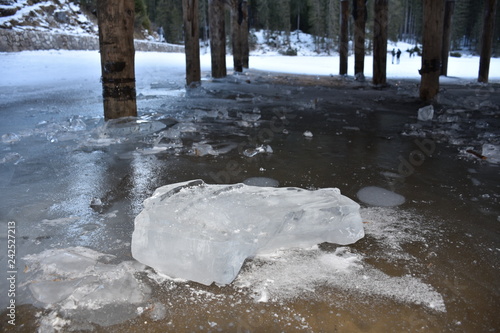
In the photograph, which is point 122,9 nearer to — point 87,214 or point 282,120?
point 282,120

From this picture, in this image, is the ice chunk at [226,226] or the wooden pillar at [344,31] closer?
the ice chunk at [226,226]

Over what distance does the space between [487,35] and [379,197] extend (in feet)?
33.2

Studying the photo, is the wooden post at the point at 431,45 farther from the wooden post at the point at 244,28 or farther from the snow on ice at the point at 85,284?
the wooden post at the point at 244,28

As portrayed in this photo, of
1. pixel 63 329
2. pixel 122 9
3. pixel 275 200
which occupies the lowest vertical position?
pixel 63 329

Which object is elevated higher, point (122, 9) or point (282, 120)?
point (122, 9)

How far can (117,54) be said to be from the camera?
391 centimetres

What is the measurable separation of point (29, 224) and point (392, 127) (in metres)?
3.71

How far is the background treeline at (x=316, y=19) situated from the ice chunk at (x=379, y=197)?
41.3 metres

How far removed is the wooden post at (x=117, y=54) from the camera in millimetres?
3803

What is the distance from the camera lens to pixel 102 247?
1635 millimetres

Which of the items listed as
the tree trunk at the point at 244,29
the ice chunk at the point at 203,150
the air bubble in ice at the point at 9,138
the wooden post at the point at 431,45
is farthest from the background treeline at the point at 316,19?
the ice chunk at the point at 203,150

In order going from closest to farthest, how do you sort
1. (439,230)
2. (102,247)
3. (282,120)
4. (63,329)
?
(63,329) → (102,247) → (439,230) → (282,120)

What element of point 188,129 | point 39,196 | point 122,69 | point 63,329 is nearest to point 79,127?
point 122,69

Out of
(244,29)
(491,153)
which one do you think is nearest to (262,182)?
(491,153)
